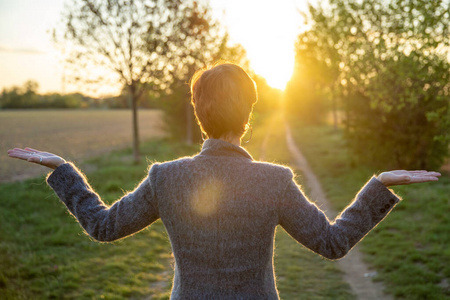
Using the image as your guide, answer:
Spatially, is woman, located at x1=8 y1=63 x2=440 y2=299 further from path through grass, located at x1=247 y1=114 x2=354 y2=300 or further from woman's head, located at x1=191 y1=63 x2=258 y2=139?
path through grass, located at x1=247 y1=114 x2=354 y2=300

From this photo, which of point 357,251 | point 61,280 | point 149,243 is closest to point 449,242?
→ point 357,251

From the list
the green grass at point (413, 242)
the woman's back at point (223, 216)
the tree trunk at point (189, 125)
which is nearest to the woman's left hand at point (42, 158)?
the woman's back at point (223, 216)

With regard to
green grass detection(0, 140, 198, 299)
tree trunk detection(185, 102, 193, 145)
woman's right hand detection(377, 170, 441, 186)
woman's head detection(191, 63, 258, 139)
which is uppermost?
woman's head detection(191, 63, 258, 139)

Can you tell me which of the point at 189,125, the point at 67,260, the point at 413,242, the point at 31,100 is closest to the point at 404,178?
the point at 67,260

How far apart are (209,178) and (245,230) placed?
245mm

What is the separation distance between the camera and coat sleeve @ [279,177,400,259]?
1689mm

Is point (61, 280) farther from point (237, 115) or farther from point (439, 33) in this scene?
point (439, 33)

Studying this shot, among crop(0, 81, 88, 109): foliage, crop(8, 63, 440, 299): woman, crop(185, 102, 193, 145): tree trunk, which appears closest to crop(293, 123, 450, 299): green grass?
crop(8, 63, 440, 299): woman

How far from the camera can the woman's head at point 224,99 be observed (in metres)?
1.70

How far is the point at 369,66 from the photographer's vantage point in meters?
10.7

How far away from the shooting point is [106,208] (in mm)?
1880

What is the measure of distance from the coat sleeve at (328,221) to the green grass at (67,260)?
4211 mm

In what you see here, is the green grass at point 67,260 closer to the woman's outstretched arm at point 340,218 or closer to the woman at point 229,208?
the woman at point 229,208

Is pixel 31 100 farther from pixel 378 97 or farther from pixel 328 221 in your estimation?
pixel 328 221
